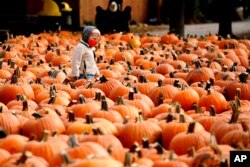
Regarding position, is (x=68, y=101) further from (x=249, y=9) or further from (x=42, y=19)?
(x=249, y=9)

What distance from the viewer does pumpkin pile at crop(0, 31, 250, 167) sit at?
414cm

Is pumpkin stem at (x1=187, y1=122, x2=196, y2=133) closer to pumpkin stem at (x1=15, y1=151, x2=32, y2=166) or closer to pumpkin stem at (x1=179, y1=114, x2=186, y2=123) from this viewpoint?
pumpkin stem at (x1=179, y1=114, x2=186, y2=123)

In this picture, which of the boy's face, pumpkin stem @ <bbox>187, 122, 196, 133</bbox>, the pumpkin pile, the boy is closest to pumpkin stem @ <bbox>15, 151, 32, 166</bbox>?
the pumpkin pile

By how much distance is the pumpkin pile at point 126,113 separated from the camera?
4.14 meters

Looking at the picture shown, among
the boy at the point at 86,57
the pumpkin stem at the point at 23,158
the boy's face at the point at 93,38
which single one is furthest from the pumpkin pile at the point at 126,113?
the boy's face at the point at 93,38

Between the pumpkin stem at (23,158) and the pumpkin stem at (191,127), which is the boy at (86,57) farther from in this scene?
the pumpkin stem at (23,158)

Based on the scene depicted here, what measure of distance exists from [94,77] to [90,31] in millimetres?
635

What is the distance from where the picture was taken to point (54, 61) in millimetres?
10711

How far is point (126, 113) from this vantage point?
19.3 feet

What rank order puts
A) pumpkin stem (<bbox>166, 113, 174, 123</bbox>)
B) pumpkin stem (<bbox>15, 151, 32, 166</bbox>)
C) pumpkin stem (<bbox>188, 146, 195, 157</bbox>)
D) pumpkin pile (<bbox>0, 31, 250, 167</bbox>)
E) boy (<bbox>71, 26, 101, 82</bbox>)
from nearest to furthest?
1. pumpkin stem (<bbox>15, 151, 32, 166</bbox>)
2. pumpkin pile (<bbox>0, 31, 250, 167</bbox>)
3. pumpkin stem (<bbox>188, 146, 195, 157</bbox>)
4. pumpkin stem (<bbox>166, 113, 174, 123</bbox>)
5. boy (<bbox>71, 26, 101, 82</bbox>)

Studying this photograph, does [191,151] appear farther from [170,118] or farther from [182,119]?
[170,118]

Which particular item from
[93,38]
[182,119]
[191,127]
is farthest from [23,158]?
[93,38]

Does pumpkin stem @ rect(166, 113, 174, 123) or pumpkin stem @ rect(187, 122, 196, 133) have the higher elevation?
pumpkin stem @ rect(187, 122, 196, 133)

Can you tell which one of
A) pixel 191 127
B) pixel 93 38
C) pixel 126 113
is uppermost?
pixel 93 38
